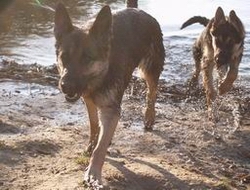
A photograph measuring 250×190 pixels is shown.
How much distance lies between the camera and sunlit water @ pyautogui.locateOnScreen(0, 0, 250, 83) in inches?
404

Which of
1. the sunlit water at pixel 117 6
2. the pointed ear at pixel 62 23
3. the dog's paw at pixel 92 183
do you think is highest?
the pointed ear at pixel 62 23

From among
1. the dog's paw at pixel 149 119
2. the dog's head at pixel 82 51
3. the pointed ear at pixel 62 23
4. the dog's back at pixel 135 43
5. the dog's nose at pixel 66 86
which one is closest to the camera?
the dog's nose at pixel 66 86

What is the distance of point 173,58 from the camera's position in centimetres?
1090

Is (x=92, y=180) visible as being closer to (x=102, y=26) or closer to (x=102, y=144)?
(x=102, y=144)

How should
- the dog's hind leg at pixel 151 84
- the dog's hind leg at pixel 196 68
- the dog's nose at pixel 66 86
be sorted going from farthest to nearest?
1. the dog's hind leg at pixel 196 68
2. the dog's hind leg at pixel 151 84
3. the dog's nose at pixel 66 86

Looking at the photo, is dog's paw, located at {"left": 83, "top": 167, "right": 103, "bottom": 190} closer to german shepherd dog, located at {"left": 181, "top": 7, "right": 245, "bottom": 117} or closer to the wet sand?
the wet sand

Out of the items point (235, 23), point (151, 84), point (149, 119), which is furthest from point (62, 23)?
point (235, 23)

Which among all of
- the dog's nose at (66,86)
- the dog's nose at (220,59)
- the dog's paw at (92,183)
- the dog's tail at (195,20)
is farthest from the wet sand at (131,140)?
the dog's tail at (195,20)

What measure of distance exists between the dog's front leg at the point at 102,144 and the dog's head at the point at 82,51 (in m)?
0.28

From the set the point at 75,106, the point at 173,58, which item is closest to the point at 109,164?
the point at 75,106

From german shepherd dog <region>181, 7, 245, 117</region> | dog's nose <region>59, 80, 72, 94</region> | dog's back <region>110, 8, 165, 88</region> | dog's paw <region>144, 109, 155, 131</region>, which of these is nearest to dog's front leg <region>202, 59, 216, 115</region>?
german shepherd dog <region>181, 7, 245, 117</region>

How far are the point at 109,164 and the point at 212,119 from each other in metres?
2.39

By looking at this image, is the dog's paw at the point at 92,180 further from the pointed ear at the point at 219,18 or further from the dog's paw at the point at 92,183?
the pointed ear at the point at 219,18

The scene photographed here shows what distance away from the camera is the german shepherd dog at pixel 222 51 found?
293 inches
